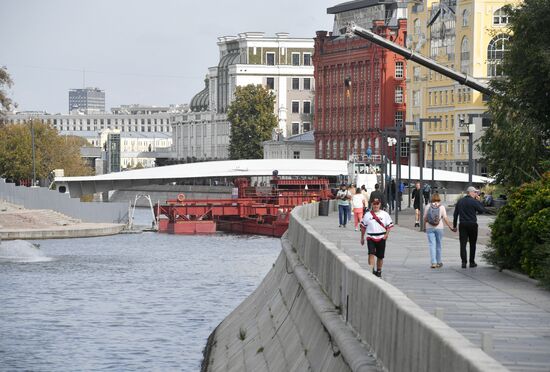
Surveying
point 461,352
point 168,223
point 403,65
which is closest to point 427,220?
point 461,352

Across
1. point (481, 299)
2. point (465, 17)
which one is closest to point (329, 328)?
point (481, 299)

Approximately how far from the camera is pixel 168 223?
111 meters

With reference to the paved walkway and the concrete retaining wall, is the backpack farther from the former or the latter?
the concrete retaining wall

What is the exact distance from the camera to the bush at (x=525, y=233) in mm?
25797

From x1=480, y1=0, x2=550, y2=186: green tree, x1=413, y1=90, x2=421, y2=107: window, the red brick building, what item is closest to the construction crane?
x1=480, y1=0, x2=550, y2=186: green tree

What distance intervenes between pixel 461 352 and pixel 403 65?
155 metres

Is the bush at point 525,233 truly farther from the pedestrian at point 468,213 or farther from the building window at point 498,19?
the building window at point 498,19

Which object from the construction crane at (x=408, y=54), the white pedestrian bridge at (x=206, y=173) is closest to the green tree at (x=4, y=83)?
the white pedestrian bridge at (x=206, y=173)

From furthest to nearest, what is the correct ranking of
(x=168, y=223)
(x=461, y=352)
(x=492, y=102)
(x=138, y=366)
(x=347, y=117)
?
1. (x=347, y=117)
2. (x=168, y=223)
3. (x=492, y=102)
4. (x=138, y=366)
5. (x=461, y=352)

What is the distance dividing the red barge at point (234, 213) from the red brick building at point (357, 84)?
→ 36.2m

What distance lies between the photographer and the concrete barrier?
37.1 feet

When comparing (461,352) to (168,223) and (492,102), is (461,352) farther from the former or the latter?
(168,223)

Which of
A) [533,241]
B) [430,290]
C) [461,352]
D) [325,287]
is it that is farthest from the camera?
[533,241]

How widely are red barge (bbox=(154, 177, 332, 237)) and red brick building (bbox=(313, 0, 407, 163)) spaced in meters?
36.2
